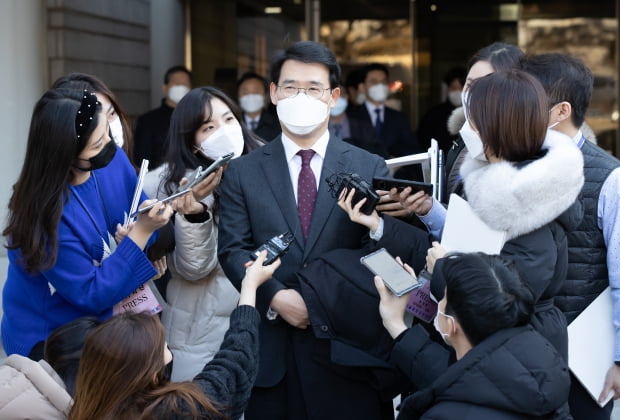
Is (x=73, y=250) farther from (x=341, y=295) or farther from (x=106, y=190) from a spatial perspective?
(x=341, y=295)

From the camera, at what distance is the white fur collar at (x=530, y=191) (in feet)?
9.35

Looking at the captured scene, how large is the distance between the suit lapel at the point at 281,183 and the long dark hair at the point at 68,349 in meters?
0.92

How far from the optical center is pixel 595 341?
3.27 meters

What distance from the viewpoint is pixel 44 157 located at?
3.25 metres

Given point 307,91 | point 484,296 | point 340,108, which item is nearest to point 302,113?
point 307,91

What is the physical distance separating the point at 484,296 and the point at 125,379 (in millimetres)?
1038

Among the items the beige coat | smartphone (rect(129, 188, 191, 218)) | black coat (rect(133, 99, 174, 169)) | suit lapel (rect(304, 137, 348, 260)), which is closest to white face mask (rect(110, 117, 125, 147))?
smartphone (rect(129, 188, 191, 218))

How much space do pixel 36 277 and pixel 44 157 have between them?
448mm

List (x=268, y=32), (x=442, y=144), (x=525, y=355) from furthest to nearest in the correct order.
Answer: (x=268, y=32) < (x=442, y=144) < (x=525, y=355)

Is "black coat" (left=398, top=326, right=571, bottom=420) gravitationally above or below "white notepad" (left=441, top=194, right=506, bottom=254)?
below

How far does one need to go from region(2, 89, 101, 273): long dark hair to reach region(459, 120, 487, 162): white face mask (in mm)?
1371

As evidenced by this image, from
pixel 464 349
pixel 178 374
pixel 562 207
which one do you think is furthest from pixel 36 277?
pixel 562 207

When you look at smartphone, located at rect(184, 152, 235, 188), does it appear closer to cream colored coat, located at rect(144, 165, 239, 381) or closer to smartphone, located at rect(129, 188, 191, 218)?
smartphone, located at rect(129, 188, 191, 218)

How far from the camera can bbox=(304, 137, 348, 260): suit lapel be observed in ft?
11.5
